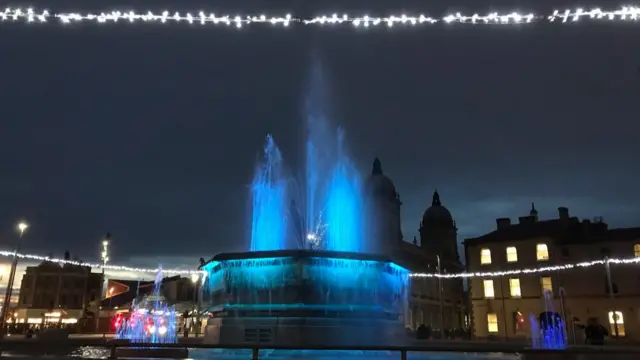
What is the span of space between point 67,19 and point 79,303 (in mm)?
99702


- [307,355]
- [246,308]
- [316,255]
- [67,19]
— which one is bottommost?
[307,355]

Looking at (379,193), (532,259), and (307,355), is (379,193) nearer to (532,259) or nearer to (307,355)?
(532,259)

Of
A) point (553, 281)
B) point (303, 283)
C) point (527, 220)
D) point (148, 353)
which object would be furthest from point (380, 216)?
point (148, 353)

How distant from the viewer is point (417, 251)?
104000 millimetres

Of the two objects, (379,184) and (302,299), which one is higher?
(379,184)

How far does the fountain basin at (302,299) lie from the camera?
18.8 metres

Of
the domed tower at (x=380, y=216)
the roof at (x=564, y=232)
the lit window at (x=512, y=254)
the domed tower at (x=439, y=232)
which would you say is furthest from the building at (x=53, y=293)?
the lit window at (x=512, y=254)

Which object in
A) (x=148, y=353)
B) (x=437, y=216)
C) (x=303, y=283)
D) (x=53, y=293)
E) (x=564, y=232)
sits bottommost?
(x=148, y=353)

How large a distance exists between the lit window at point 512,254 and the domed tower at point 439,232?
51572 millimetres

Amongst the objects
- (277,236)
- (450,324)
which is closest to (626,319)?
(277,236)

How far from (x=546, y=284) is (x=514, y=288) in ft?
11.2

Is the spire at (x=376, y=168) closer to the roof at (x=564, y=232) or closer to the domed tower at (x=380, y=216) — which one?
the domed tower at (x=380, y=216)

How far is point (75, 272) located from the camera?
101m

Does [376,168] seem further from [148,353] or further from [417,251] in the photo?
[148,353]
